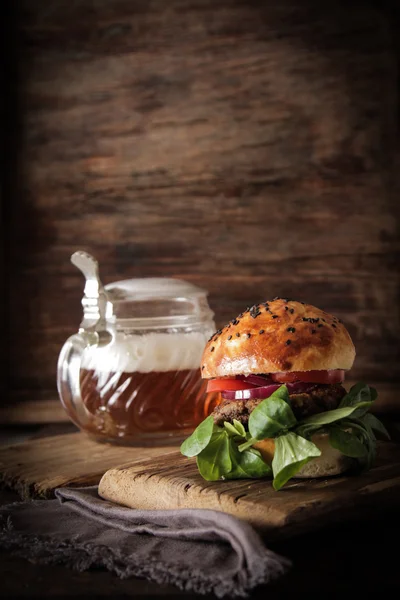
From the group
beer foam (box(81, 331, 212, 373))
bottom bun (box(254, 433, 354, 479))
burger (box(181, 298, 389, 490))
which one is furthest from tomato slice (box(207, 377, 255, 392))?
beer foam (box(81, 331, 212, 373))

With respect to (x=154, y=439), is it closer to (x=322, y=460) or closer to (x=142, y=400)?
(x=142, y=400)

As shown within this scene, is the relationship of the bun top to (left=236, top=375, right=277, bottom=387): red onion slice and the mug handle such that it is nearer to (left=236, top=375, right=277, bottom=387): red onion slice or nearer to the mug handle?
(left=236, top=375, right=277, bottom=387): red onion slice

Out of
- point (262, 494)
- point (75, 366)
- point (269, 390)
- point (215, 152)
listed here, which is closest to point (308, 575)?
point (262, 494)

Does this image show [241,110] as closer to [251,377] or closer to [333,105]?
[333,105]

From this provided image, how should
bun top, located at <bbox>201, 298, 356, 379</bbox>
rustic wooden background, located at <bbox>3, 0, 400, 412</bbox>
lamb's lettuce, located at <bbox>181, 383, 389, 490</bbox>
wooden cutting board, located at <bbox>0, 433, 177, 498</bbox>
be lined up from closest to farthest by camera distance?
lamb's lettuce, located at <bbox>181, 383, 389, 490</bbox> < bun top, located at <bbox>201, 298, 356, 379</bbox> < wooden cutting board, located at <bbox>0, 433, 177, 498</bbox> < rustic wooden background, located at <bbox>3, 0, 400, 412</bbox>

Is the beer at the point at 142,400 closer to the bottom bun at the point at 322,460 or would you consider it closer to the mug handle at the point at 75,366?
the mug handle at the point at 75,366

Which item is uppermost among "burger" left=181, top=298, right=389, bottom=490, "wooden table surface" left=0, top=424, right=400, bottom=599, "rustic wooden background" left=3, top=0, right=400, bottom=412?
"rustic wooden background" left=3, top=0, right=400, bottom=412
